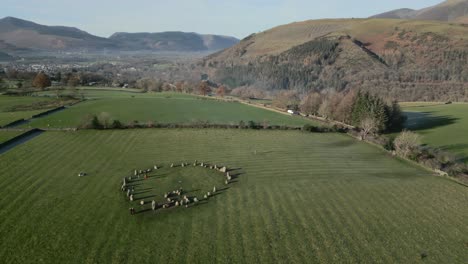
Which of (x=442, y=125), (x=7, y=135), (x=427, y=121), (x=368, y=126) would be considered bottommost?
(x=7, y=135)

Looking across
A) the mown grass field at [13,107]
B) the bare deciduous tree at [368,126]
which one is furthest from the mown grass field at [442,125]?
the mown grass field at [13,107]

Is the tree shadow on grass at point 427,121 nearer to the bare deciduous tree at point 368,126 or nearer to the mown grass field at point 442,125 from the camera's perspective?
the mown grass field at point 442,125

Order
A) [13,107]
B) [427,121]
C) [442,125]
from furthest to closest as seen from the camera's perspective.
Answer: [427,121] < [13,107] < [442,125]

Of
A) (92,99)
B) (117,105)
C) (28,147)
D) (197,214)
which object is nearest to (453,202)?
(197,214)

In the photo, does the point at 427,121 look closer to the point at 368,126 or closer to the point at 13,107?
the point at 368,126

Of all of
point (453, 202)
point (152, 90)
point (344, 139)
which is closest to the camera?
point (453, 202)

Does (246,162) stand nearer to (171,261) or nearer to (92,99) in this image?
(171,261)

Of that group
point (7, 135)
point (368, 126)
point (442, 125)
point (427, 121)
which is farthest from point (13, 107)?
point (442, 125)
